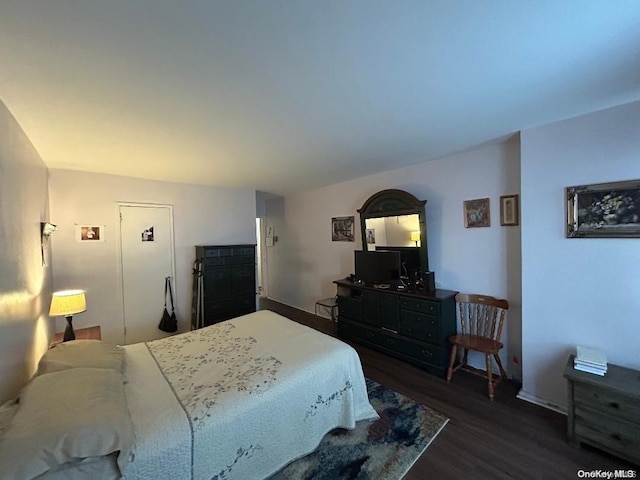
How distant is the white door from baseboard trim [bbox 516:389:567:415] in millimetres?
4455

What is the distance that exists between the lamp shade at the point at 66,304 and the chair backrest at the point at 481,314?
387cm

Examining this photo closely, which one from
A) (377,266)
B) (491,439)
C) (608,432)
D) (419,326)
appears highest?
(377,266)

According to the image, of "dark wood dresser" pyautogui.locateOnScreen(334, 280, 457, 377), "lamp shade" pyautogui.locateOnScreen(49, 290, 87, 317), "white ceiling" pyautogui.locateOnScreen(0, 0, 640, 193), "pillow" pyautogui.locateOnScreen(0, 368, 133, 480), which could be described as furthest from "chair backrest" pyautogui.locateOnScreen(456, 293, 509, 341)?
"lamp shade" pyautogui.locateOnScreen(49, 290, 87, 317)

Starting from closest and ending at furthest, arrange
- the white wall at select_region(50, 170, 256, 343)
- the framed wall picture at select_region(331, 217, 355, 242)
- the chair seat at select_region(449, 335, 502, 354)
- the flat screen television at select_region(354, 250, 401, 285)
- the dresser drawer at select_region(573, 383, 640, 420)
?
the dresser drawer at select_region(573, 383, 640, 420)
the chair seat at select_region(449, 335, 502, 354)
the white wall at select_region(50, 170, 256, 343)
the flat screen television at select_region(354, 250, 401, 285)
the framed wall picture at select_region(331, 217, 355, 242)

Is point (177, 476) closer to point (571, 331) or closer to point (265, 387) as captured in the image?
point (265, 387)

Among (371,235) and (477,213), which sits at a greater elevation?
(477,213)

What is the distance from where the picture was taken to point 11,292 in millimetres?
1538

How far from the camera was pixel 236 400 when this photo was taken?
150 cm

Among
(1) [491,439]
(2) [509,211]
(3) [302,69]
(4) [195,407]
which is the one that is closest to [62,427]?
(4) [195,407]

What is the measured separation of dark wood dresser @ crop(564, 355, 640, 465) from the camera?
1628 mm

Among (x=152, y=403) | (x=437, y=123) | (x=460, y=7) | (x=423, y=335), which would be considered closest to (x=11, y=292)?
(x=152, y=403)

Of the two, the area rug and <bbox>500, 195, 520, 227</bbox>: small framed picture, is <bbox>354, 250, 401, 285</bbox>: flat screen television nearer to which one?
<bbox>500, 195, 520, 227</bbox>: small framed picture

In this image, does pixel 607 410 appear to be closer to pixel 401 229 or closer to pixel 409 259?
pixel 409 259

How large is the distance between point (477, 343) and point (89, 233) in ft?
15.7
